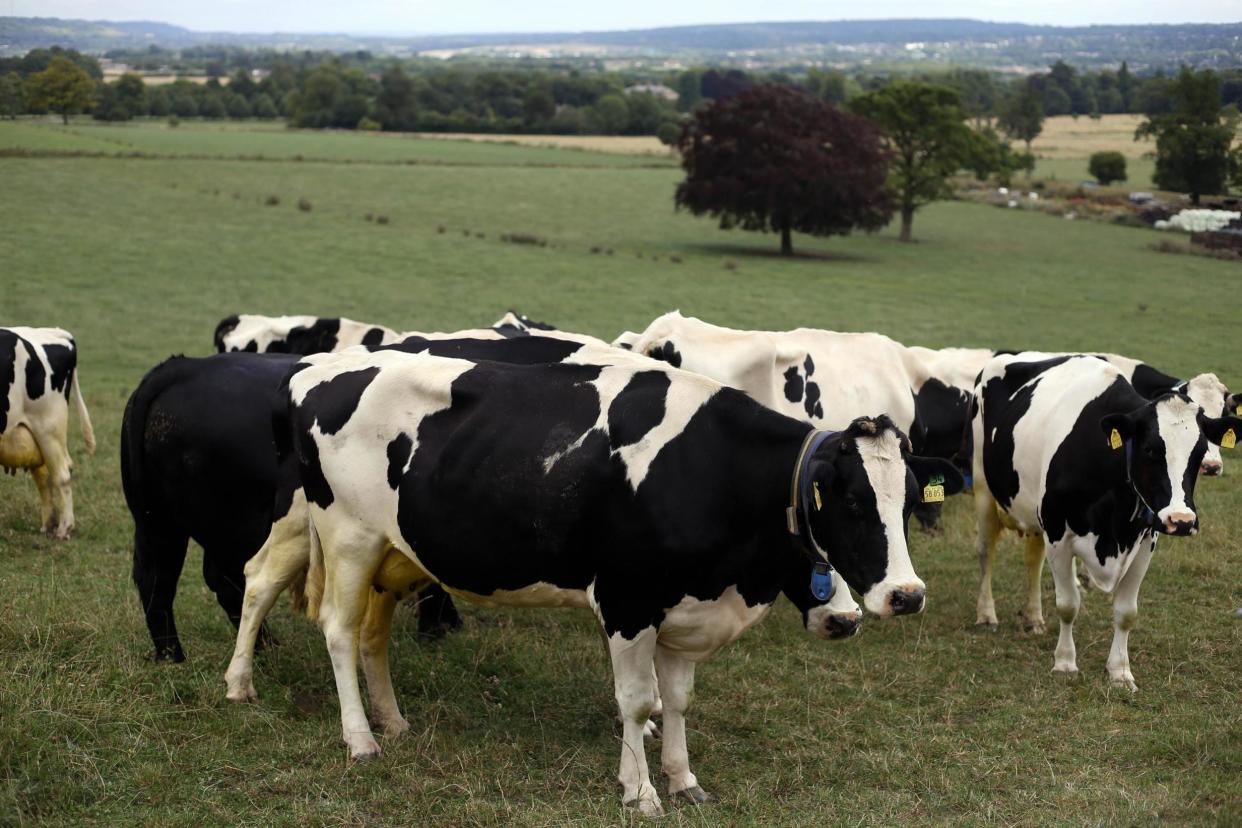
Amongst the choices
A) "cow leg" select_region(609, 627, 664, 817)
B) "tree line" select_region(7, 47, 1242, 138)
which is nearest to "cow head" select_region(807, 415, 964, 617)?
"cow leg" select_region(609, 627, 664, 817)

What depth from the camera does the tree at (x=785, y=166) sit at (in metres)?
45.2

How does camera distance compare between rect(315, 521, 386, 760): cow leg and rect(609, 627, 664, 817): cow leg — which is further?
rect(315, 521, 386, 760): cow leg

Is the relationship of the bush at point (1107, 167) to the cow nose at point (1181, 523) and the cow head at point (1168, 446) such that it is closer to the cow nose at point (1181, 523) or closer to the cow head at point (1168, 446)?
the cow head at point (1168, 446)

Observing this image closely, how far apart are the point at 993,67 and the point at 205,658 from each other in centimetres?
13343

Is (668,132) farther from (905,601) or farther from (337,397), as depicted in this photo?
(905,601)

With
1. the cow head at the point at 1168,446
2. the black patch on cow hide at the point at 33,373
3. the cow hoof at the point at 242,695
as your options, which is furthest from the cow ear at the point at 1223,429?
the black patch on cow hide at the point at 33,373

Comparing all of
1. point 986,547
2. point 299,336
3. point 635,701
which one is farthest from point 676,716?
point 299,336

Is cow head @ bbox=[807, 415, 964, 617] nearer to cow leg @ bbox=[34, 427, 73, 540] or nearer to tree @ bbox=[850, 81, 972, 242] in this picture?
cow leg @ bbox=[34, 427, 73, 540]

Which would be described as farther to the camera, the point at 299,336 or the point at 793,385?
the point at 299,336

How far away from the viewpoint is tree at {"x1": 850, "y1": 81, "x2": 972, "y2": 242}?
2009 inches

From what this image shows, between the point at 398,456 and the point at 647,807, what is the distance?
222 centimetres

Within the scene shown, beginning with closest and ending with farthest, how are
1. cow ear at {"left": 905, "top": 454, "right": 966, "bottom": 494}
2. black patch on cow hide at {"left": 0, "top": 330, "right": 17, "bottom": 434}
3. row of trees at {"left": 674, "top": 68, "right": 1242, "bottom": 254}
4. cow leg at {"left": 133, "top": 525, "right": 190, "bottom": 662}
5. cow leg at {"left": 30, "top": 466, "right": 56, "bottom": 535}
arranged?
cow ear at {"left": 905, "top": 454, "right": 966, "bottom": 494}
cow leg at {"left": 133, "top": 525, "right": 190, "bottom": 662}
black patch on cow hide at {"left": 0, "top": 330, "right": 17, "bottom": 434}
cow leg at {"left": 30, "top": 466, "right": 56, "bottom": 535}
row of trees at {"left": 674, "top": 68, "right": 1242, "bottom": 254}

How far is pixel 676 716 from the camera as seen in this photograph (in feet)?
21.8

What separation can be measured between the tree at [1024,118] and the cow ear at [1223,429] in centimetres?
6720
